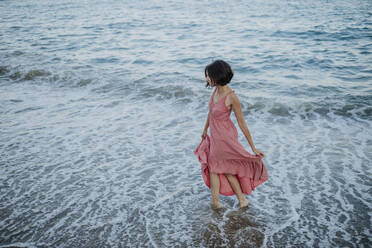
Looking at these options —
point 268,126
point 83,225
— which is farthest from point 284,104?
point 83,225

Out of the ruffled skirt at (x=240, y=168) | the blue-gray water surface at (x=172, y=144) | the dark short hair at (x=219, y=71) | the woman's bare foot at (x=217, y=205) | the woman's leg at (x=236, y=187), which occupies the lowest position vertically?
the blue-gray water surface at (x=172, y=144)

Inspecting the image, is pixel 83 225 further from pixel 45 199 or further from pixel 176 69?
pixel 176 69

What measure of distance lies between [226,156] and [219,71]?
96cm

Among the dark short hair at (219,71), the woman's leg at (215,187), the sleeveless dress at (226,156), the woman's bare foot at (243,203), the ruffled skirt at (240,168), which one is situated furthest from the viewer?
the woman's bare foot at (243,203)

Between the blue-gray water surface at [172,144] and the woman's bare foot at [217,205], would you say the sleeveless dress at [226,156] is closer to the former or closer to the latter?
the woman's bare foot at [217,205]

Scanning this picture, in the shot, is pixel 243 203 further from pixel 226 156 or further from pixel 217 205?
pixel 226 156

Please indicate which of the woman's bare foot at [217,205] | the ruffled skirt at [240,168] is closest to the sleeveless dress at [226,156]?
the ruffled skirt at [240,168]

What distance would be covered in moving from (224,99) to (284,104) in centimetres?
485

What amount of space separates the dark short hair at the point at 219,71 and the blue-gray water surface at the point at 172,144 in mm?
1620

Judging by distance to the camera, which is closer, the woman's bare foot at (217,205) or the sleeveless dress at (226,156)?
the sleeveless dress at (226,156)

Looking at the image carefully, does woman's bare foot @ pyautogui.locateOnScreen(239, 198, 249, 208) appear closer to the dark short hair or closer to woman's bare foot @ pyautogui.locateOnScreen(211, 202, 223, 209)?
woman's bare foot @ pyautogui.locateOnScreen(211, 202, 223, 209)

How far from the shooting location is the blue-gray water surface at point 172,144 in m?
3.45

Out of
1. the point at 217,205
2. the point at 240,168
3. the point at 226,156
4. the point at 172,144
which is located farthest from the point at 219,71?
the point at 172,144

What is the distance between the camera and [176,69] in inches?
446
